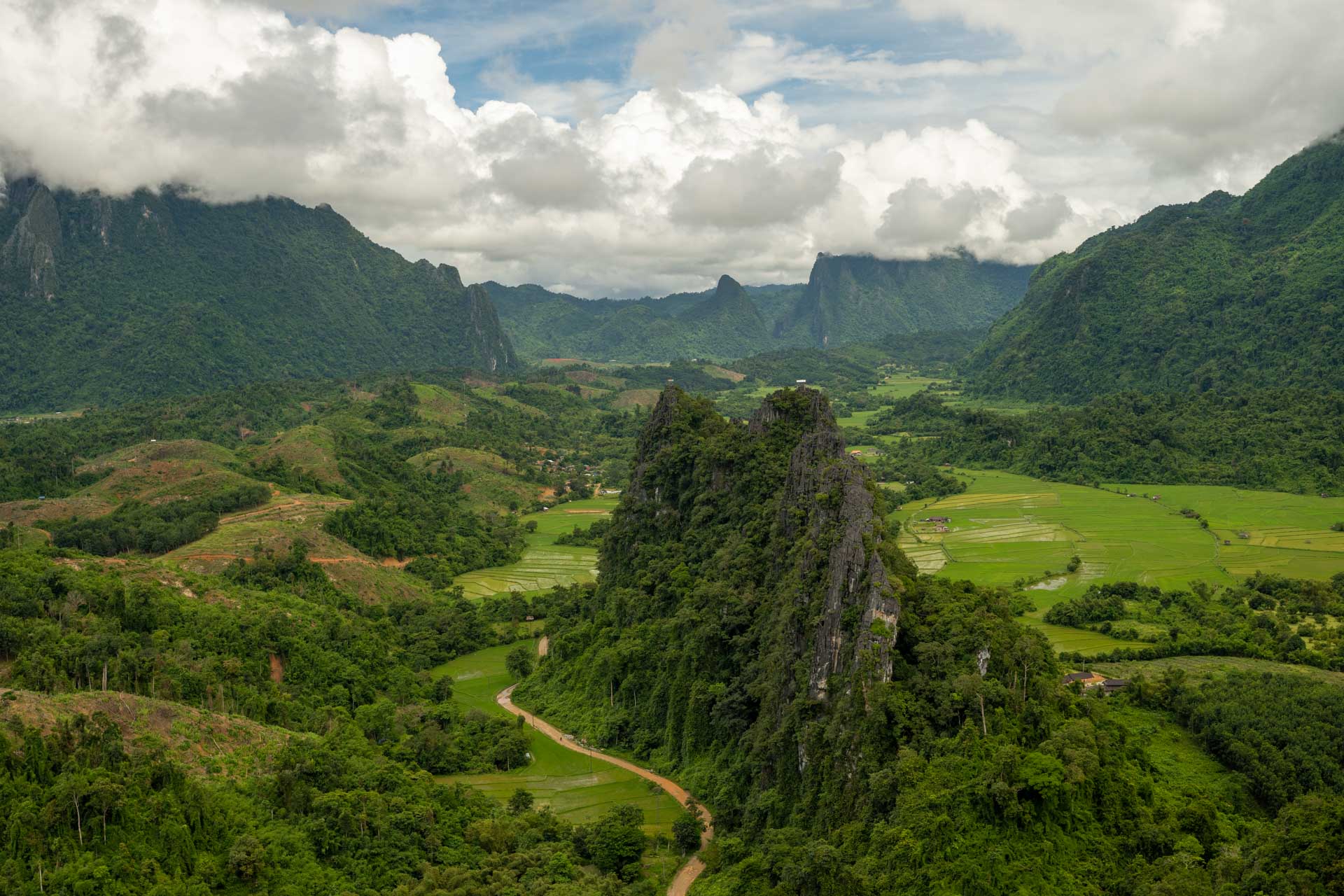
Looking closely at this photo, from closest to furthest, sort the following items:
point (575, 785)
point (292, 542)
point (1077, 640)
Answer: point (575, 785)
point (1077, 640)
point (292, 542)

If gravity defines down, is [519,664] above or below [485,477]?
below

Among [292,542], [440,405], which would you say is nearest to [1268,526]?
[292,542]

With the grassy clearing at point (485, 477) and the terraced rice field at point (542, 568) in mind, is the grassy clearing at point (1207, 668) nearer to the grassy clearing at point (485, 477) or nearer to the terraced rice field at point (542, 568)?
the terraced rice field at point (542, 568)

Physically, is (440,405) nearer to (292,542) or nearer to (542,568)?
(542,568)

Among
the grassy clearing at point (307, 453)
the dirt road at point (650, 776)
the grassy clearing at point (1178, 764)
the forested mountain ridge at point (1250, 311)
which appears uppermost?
the forested mountain ridge at point (1250, 311)

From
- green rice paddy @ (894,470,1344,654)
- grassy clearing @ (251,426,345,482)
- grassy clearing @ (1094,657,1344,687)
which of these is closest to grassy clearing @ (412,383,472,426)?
grassy clearing @ (251,426,345,482)

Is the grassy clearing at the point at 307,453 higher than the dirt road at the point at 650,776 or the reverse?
higher

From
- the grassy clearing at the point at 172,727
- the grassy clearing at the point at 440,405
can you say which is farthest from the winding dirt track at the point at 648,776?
the grassy clearing at the point at 440,405
